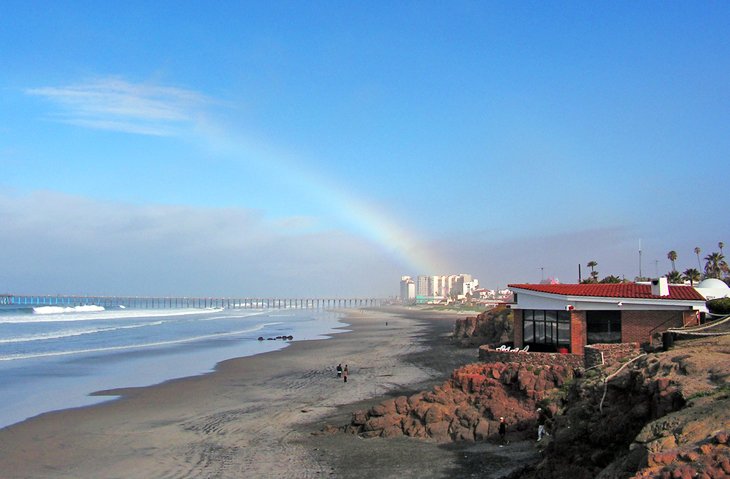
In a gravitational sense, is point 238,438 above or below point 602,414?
below

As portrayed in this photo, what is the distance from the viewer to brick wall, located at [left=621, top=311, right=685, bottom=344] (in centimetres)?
2272

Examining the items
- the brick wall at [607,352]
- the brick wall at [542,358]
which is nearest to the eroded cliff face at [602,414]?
the brick wall at [607,352]

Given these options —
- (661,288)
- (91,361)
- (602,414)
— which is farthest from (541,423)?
(91,361)

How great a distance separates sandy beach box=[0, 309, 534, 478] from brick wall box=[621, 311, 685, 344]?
8081 mm

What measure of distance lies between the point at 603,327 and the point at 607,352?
264 centimetres

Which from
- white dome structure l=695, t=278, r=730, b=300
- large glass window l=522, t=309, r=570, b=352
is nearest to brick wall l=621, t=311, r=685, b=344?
large glass window l=522, t=309, r=570, b=352

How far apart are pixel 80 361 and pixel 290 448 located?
27749mm

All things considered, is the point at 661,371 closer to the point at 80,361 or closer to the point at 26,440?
the point at 26,440

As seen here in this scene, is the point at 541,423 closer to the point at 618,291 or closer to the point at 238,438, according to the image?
the point at 618,291

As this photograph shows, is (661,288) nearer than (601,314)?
No

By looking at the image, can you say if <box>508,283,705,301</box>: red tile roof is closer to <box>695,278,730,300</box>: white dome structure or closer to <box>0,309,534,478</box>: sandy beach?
<box>0,309,534,478</box>: sandy beach

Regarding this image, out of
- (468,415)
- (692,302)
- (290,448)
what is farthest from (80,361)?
(692,302)

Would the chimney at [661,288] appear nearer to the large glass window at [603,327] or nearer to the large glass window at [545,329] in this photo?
the large glass window at [603,327]

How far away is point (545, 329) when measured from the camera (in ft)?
80.8
